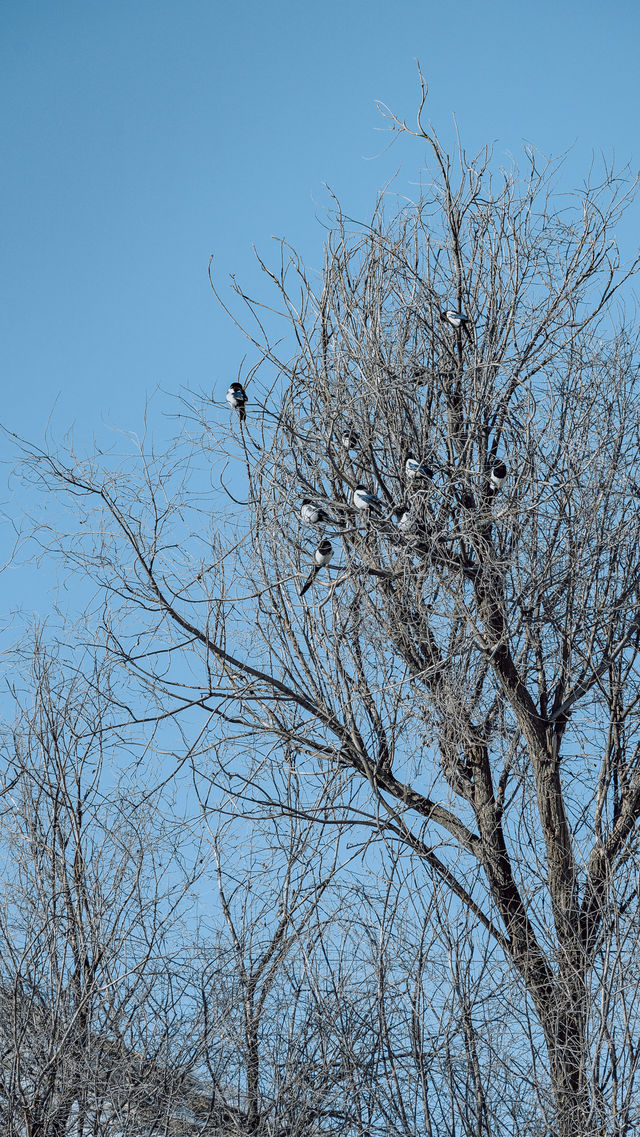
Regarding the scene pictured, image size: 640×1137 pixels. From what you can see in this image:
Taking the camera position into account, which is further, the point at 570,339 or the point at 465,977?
the point at 570,339

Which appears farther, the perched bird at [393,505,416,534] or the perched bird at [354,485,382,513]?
the perched bird at [393,505,416,534]

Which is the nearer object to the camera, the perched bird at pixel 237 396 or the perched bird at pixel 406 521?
the perched bird at pixel 406 521

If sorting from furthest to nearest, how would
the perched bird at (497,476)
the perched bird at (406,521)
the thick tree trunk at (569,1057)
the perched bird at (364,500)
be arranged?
the perched bird at (497,476)
the perched bird at (406,521)
the perched bird at (364,500)
the thick tree trunk at (569,1057)

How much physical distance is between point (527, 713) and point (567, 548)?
36.4 inches

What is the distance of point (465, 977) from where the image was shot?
18.5 feet

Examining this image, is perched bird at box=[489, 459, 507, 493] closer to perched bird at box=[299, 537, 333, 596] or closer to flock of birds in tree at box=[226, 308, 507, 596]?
flock of birds in tree at box=[226, 308, 507, 596]

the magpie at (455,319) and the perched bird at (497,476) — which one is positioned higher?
the magpie at (455,319)

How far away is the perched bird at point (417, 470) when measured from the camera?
6051mm

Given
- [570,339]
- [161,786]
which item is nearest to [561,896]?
[161,786]

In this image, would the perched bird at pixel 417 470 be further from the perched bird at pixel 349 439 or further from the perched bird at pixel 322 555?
the perched bird at pixel 322 555

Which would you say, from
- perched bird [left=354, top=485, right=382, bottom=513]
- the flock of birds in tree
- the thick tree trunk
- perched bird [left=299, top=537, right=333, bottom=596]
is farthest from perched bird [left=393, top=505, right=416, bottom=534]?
the thick tree trunk

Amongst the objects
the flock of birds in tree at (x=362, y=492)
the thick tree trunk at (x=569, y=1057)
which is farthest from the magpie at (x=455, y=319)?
the thick tree trunk at (x=569, y=1057)

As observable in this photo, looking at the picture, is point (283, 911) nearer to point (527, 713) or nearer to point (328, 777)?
point (328, 777)

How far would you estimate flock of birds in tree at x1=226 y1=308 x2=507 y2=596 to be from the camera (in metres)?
5.98
